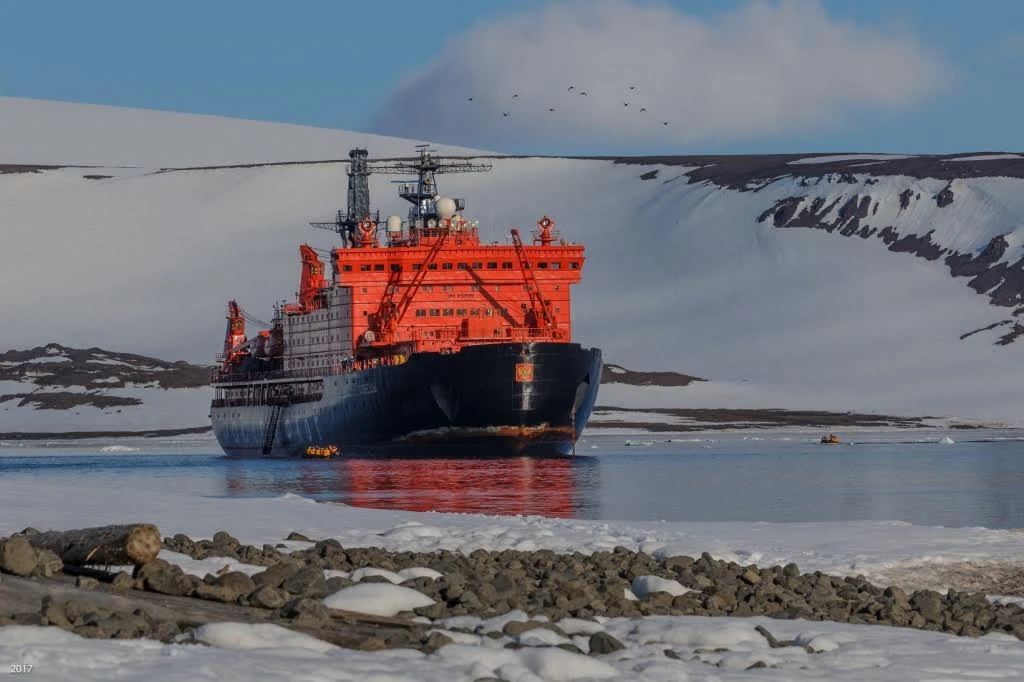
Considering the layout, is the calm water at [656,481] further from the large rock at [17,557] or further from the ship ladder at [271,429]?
the large rock at [17,557]

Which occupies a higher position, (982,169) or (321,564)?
(982,169)

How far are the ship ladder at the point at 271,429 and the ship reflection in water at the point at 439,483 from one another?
1276 centimetres

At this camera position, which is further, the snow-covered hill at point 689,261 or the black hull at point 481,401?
the snow-covered hill at point 689,261

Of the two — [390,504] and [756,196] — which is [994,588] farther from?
[756,196]

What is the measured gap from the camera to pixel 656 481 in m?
44.6

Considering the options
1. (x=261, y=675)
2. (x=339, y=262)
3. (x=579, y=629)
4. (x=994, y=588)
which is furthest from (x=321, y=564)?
(x=339, y=262)

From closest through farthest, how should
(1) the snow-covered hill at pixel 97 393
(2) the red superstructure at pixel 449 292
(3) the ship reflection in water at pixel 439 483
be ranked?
(3) the ship reflection in water at pixel 439 483
(2) the red superstructure at pixel 449 292
(1) the snow-covered hill at pixel 97 393

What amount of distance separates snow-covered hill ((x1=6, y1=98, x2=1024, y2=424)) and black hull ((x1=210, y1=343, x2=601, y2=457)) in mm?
56813

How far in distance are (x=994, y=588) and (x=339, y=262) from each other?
5105 cm

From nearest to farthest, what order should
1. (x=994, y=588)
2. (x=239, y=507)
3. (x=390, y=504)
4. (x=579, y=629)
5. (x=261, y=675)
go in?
(x=261, y=675) < (x=579, y=629) < (x=994, y=588) < (x=239, y=507) < (x=390, y=504)

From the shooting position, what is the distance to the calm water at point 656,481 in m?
32.0

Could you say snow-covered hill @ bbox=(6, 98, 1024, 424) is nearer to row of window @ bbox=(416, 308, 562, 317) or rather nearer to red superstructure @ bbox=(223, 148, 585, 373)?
red superstructure @ bbox=(223, 148, 585, 373)

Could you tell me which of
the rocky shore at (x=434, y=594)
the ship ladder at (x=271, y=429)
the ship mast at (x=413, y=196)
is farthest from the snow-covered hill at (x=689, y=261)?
the rocky shore at (x=434, y=594)

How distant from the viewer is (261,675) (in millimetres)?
11734
